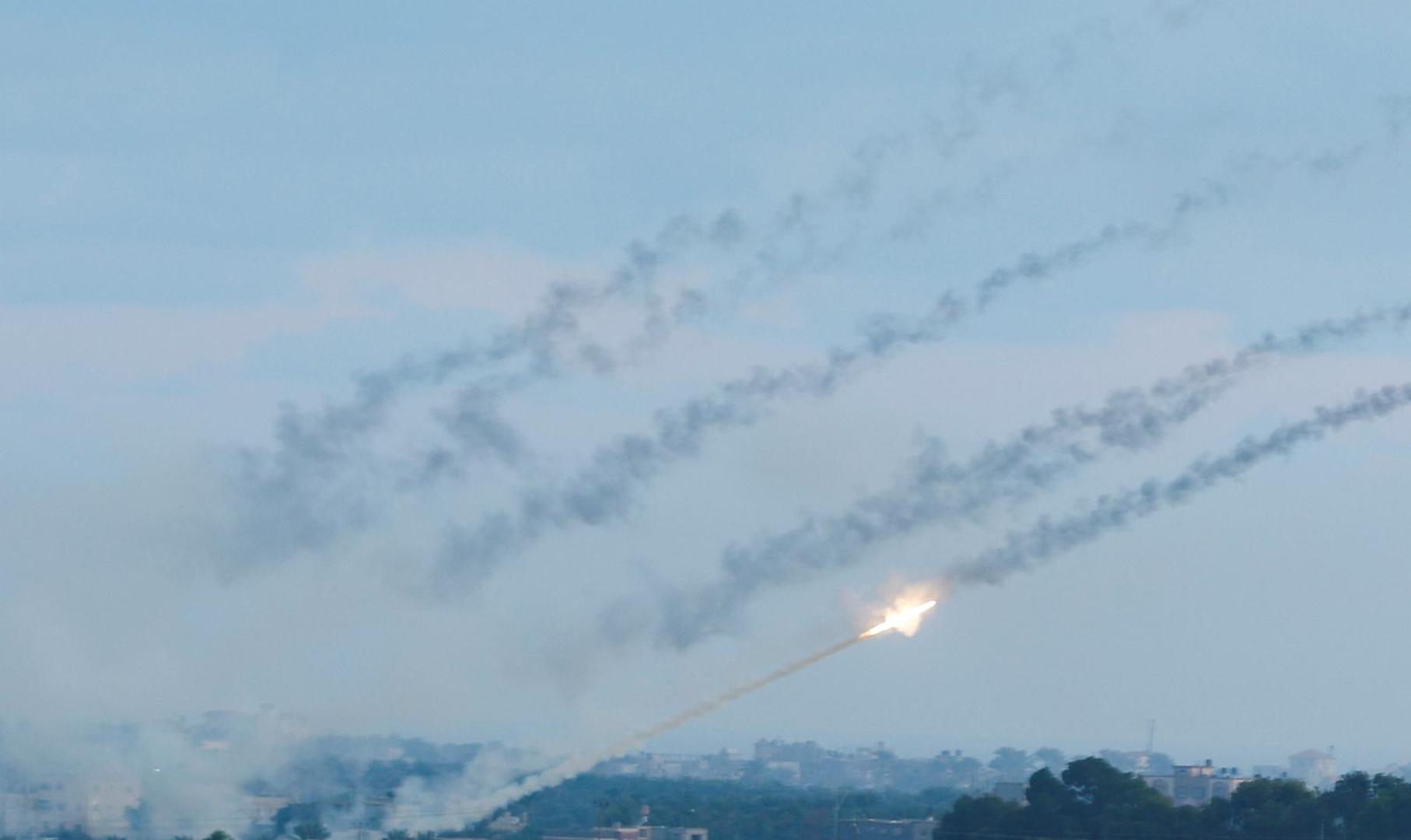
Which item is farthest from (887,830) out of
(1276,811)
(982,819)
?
(1276,811)

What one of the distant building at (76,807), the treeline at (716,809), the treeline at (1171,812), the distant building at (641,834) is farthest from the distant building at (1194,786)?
the distant building at (76,807)

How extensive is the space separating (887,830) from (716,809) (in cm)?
1471

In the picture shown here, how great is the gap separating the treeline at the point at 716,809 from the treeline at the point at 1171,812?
1944 cm

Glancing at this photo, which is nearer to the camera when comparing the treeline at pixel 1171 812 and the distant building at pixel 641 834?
the treeline at pixel 1171 812

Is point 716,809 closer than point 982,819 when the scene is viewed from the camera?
No

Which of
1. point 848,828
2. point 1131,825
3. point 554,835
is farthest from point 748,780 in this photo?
point 1131,825

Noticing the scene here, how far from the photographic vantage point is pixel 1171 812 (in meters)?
85.9

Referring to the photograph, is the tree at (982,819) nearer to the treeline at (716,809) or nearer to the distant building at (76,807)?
the treeline at (716,809)

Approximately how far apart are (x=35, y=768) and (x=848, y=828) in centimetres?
4466

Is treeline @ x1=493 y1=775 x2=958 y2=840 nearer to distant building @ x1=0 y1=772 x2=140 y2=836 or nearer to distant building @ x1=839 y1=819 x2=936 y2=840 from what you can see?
distant building @ x1=839 y1=819 x2=936 y2=840

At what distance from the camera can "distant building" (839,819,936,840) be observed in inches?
4090

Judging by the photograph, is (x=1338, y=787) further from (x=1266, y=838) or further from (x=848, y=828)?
(x=848, y=828)

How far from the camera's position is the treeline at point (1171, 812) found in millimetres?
83375

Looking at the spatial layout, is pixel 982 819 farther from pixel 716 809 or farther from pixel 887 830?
pixel 716 809
